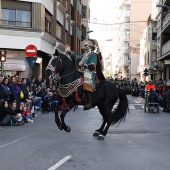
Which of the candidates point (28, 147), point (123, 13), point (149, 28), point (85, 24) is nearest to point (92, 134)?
point (28, 147)

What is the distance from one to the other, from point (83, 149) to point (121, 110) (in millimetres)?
2738

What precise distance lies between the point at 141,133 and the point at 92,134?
4.99ft

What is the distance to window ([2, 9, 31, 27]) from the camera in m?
26.9

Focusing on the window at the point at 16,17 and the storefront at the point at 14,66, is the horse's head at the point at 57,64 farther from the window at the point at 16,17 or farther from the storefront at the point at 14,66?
the window at the point at 16,17

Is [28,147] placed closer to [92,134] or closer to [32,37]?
[92,134]

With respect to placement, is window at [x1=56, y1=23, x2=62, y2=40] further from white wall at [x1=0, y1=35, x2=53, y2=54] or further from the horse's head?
the horse's head

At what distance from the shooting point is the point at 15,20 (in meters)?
27.2

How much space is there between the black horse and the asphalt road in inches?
20.6

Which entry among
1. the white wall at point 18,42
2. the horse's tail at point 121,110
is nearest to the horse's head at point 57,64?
the horse's tail at point 121,110

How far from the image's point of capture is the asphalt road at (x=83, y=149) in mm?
6723

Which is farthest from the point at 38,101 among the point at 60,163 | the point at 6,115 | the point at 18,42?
the point at 60,163

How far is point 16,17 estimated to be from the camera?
2719 centimetres

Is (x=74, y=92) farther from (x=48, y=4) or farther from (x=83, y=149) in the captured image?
(x=48, y=4)

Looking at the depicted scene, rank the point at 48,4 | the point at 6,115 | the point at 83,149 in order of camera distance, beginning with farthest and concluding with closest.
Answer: the point at 48,4
the point at 6,115
the point at 83,149
